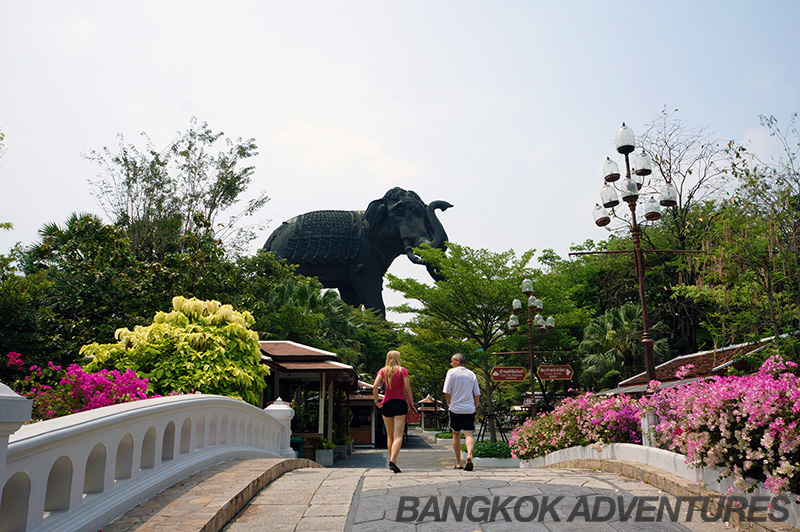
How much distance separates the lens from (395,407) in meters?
7.29

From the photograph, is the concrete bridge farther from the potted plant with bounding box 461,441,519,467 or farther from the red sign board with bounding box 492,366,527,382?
the potted plant with bounding box 461,441,519,467

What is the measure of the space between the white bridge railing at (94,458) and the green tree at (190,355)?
2.97 m

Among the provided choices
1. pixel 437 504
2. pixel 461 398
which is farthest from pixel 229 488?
pixel 461 398

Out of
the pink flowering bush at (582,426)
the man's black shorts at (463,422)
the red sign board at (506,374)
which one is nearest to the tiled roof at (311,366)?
the red sign board at (506,374)

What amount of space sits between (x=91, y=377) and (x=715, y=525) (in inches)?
281

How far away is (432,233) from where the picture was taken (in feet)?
100

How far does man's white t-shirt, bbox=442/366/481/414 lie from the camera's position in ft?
25.1

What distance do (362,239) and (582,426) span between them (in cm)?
2310

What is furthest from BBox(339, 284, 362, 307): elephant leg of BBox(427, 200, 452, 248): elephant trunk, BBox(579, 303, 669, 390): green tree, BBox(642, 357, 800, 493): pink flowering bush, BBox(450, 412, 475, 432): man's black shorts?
BBox(642, 357, 800, 493): pink flowering bush

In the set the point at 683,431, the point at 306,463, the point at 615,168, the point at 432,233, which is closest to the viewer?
the point at 683,431

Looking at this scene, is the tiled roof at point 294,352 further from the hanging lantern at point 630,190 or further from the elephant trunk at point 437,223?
the elephant trunk at point 437,223

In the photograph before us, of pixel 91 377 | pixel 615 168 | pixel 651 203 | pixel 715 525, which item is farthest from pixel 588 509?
pixel 615 168

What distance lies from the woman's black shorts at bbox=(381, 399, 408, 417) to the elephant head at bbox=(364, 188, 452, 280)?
22061mm

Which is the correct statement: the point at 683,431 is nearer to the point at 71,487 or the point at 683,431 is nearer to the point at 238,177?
the point at 71,487
